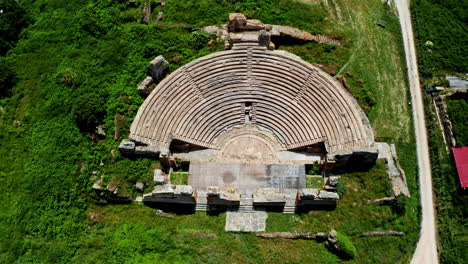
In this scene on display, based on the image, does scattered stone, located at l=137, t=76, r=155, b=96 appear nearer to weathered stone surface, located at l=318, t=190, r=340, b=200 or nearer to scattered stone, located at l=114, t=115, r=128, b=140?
scattered stone, located at l=114, t=115, r=128, b=140

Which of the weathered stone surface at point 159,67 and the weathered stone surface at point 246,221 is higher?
the weathered stone surface at point 159,67

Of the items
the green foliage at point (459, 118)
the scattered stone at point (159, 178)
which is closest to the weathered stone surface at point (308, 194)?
the scattered stone at point (159, 178)

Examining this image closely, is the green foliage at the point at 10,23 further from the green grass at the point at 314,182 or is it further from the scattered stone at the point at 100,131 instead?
the green grass at the point at 314,182

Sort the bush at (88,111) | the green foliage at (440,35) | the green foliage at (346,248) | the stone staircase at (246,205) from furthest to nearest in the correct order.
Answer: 1. the green foliage at (440,35)
2. the bush at (88,111)
3. the stone staircase at (246,205)
4. the green foliage at (346,248)


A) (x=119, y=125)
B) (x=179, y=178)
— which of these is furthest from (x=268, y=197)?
(x=119, y=125)

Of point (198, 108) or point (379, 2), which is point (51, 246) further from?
point (379, 2)

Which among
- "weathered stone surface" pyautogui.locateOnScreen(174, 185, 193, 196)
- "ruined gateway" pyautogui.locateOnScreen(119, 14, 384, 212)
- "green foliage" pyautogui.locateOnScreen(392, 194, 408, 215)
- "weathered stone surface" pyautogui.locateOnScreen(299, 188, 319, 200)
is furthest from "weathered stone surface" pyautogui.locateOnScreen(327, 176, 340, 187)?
"weathered stone surface" pyautogui.locateOnScreen(174, 185, 193, 196)

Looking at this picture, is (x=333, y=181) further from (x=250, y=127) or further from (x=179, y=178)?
(x=179, y=178)
